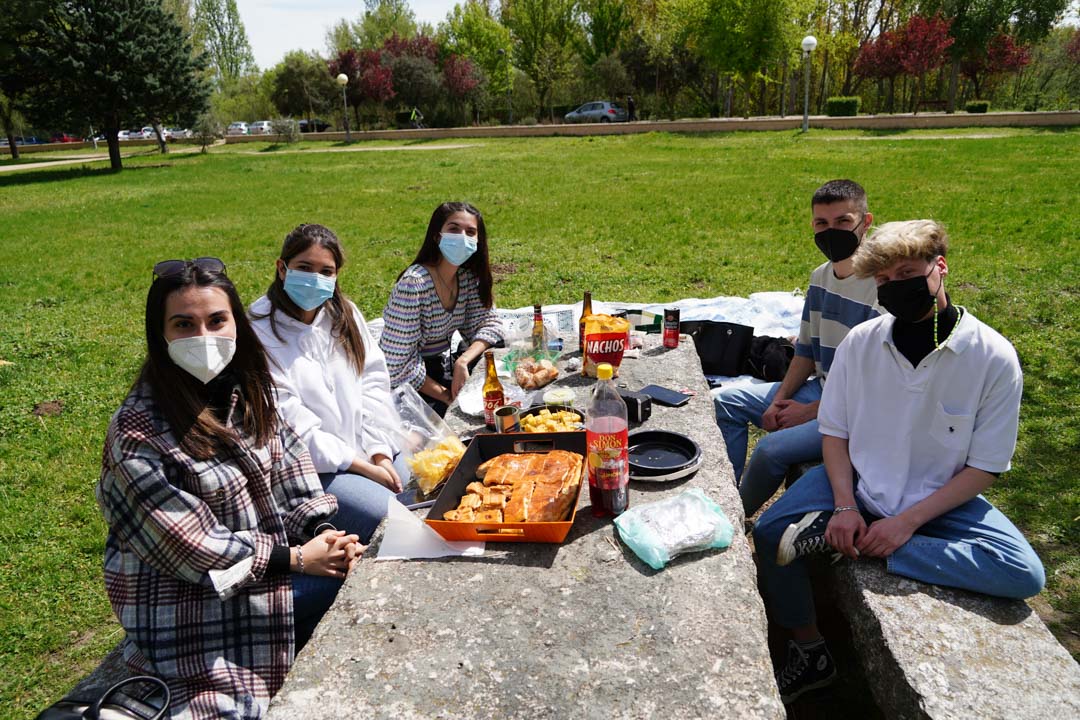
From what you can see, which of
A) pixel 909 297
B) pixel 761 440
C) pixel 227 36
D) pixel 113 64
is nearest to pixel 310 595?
pixel 761 440

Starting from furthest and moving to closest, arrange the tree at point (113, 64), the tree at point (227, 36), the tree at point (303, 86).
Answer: the tree at point (227, 36) → the tree at point (303, 86) → the tree at point (113, 64)

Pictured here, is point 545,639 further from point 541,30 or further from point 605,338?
point 541,30

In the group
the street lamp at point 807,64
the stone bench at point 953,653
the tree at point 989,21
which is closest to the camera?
the stone bench at point 953,653

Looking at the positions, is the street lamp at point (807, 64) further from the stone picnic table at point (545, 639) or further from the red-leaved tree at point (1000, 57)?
the stone picnic table at point (545, 639)

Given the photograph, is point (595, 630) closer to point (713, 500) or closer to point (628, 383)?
point (713, 500)

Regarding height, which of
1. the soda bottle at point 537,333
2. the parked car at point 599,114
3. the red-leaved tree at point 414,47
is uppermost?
the red-leaved tree at point 414,47

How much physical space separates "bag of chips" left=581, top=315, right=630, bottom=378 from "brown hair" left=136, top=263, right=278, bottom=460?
1.68 m

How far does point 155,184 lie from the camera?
22.8 meters

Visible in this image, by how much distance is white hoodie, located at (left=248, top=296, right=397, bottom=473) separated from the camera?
3449 mm

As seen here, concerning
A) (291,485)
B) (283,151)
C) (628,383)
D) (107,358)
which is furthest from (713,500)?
(283,151)

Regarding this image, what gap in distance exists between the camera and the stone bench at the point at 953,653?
2057mm

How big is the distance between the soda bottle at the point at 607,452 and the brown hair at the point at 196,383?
133 centimetres

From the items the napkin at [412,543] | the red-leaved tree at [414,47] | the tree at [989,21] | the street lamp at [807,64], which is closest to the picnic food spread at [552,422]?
the napkin at [412,543]

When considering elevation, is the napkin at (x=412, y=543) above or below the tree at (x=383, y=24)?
below
